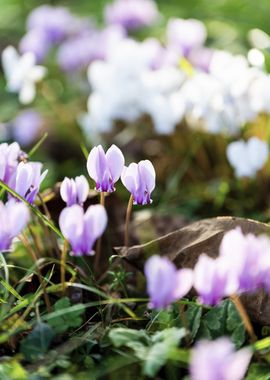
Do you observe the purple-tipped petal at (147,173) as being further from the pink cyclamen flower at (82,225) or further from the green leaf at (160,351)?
the green leaf at (160,351)

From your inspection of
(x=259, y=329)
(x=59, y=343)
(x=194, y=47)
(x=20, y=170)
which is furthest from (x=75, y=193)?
(x=194, y=47)

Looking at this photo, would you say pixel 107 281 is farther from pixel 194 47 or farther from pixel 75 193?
pixel 194 47

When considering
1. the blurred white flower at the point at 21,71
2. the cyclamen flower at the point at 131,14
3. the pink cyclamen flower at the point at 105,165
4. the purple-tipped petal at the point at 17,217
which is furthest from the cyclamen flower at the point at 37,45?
the purple-tipped petal at the point at 17,217

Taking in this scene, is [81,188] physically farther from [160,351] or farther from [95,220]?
[160,351]

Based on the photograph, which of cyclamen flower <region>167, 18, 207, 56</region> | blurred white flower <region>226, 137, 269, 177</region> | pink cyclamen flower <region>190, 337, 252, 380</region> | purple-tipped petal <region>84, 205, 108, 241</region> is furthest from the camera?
cyclamen flower <region>167, 18, 207, 56</region>

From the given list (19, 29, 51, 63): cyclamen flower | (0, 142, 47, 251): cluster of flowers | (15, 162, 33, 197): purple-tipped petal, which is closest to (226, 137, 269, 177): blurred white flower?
(0, 142, 47, 251): cluster of flowers

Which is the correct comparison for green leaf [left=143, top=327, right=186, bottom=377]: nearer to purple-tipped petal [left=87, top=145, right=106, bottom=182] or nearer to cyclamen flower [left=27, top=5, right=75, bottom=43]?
purple-tipped petal [left=87, top=145, right=106, bottom=182]

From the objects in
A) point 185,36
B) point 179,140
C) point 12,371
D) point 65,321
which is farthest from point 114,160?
point 185,36
